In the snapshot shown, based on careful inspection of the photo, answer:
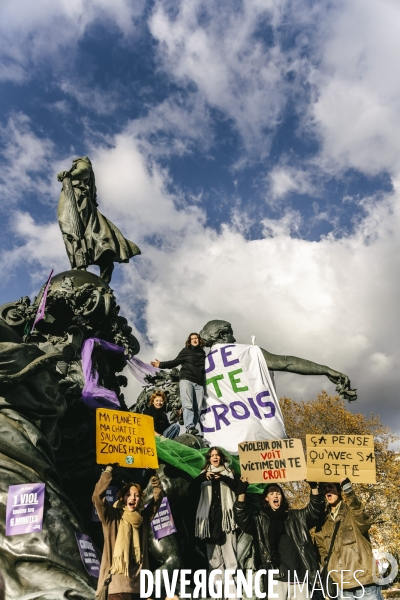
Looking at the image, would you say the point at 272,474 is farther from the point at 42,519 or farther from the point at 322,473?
the point at 42,519

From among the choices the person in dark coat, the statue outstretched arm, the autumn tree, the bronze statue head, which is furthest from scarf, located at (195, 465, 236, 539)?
the autumn tree

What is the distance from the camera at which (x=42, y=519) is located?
236 inches

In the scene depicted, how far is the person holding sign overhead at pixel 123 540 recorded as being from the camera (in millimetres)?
4992

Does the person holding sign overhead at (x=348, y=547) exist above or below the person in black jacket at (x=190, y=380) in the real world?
below

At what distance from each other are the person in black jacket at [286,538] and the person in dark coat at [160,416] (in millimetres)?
3001

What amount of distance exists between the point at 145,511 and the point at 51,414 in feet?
7.18

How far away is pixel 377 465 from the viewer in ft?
104

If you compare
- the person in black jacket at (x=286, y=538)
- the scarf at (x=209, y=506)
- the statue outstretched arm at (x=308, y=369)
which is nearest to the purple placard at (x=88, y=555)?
the scarf at (x=209, y=506)

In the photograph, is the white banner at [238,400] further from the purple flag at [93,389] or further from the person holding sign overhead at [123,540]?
the person holding sign overhead at [123,540]

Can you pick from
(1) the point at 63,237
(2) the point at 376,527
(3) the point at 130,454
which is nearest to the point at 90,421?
(3) the point at 130,454

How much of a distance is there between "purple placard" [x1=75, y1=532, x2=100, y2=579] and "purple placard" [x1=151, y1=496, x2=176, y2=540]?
1.02 metres

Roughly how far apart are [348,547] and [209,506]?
5.83 ft

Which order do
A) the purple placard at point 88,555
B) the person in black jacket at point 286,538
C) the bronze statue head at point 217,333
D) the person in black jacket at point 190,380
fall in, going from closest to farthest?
1. the person in black jacket at point 286,538
2. the purple placard at point 88,555
3. the person in black jacket at point 190,380
4. the bronze statue head at point 217,333

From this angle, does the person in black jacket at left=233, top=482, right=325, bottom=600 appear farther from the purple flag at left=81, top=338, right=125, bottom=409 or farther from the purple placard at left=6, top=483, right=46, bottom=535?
the purple flag at left=81, top=338, right=125, bottom=409
